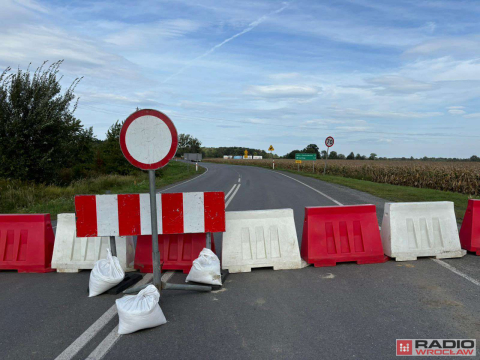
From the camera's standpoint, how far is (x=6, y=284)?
17.0 ft

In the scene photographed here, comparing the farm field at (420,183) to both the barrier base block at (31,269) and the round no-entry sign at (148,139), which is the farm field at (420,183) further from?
the barrier base block at (31,269)

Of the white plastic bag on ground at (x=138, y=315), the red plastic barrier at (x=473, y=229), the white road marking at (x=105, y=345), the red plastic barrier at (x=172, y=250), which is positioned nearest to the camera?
the white road marking at (x=105, y=345)

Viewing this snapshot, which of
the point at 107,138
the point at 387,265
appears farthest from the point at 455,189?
the point at 107,138

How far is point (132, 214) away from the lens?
5.15m

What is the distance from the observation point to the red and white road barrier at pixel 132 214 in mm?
5145

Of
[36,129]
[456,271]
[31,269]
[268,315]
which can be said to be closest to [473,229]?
[456,271]

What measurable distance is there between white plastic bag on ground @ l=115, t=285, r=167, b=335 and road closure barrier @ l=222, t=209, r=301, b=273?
1882 mm

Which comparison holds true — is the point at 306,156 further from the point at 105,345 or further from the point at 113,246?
the point at 105,345

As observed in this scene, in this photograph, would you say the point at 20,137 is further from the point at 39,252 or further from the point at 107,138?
the point at 107,138

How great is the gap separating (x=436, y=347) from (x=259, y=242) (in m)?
2.87

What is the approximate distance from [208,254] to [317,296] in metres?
1.54

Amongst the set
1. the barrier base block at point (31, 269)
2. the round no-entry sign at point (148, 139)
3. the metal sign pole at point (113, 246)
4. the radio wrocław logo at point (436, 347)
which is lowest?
the radio wrocław logo at point (436, 347)

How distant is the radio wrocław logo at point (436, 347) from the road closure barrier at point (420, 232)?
273cm

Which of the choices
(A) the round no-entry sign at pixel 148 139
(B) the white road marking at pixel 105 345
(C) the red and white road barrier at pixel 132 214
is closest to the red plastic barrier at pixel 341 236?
(C) the red and white road barrier at pixel 132 214
